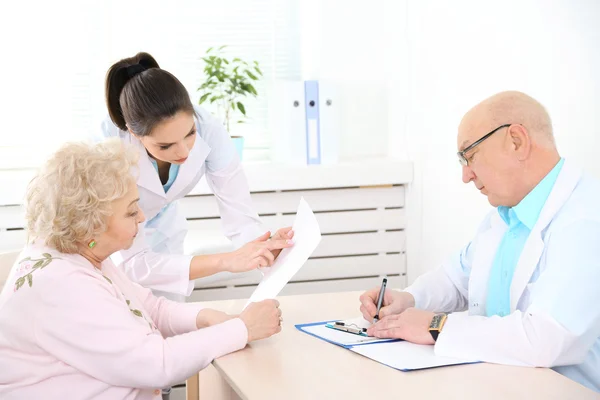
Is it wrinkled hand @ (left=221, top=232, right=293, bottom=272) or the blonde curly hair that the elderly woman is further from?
wrinkled hand @ (left=221, top=232, right=293, bottom=272)

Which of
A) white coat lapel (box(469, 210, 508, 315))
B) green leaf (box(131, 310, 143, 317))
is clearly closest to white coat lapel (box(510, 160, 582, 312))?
white coat lapel (box(469, 210, 508, 315))

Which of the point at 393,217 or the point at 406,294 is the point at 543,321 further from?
the point at 393,217

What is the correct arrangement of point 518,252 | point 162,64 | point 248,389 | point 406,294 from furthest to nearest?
point 162,64, point 406,294, point 518,252, point 248,389

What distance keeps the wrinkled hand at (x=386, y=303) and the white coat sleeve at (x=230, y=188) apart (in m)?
0.68

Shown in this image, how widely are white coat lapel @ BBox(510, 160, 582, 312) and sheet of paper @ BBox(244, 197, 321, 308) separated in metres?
0.48

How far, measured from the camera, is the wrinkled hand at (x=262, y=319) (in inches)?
70.2

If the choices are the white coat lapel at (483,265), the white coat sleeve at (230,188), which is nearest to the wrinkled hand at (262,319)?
the white coat lapel at (483,265)

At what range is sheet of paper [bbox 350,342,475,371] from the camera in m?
1.57

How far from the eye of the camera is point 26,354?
1.57m

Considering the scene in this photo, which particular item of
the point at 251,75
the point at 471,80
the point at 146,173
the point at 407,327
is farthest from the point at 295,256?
the point at 251,75

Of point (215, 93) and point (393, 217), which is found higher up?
point (215, 93)

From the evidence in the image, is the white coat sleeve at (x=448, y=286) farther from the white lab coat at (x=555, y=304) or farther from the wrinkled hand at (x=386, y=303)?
the white lab coat at (x=555, y=304)

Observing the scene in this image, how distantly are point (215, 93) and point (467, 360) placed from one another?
9.87 ft

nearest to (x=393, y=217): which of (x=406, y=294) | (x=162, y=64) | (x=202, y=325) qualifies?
(x=162, y=64)
